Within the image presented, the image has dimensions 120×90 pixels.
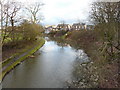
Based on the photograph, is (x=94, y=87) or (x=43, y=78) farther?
(x=43, y=78)

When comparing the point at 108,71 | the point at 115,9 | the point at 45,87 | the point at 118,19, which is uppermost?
the point at 115,9

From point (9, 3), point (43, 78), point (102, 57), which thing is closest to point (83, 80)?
point (102, 57)

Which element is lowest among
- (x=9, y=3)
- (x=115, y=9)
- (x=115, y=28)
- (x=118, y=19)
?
(x=115, y=28)

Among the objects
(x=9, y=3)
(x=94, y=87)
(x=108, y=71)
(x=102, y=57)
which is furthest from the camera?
(x=9, y=3)

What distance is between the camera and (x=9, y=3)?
7.29 m

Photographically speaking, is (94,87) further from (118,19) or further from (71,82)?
(118,19)

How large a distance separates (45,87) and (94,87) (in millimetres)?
1995

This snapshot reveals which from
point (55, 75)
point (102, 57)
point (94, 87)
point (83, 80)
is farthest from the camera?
point (55, 75)

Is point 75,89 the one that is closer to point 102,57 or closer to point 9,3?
point 102,57

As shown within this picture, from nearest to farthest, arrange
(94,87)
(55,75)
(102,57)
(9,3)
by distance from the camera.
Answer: (94,87) < (102,57) < (55,75) < (9,3)

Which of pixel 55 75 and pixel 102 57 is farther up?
pixel 102 57

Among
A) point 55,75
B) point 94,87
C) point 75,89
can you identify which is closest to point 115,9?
point 94,87

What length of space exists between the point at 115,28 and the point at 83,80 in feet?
8.37

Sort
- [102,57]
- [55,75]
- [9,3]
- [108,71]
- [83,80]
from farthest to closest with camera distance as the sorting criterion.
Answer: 1. [9,3]
2. [55,75]
3. [102,57]
4. [83,80]
5. [108,71]
